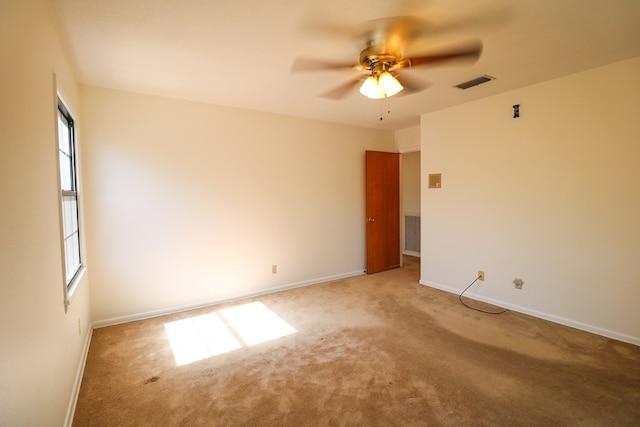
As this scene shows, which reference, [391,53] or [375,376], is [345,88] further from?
[375,376]

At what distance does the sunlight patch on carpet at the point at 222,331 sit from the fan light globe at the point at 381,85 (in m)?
2.32

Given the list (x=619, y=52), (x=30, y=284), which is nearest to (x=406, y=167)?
(x=619, y=52)

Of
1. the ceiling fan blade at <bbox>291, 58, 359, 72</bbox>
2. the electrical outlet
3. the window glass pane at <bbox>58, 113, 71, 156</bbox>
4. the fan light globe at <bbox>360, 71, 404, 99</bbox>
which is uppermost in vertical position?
the ceiling fan blade at <bbox>291, 58, 359, 72</bbox>

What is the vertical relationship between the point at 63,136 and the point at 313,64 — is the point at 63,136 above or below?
below

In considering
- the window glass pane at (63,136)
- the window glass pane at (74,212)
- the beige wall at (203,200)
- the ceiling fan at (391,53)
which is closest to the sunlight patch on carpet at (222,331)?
the beige wall at (203,200)

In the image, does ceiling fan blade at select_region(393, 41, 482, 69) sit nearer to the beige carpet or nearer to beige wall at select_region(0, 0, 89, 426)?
beige wall at select_region(0, 0, 89, 426)

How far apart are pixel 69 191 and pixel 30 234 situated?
1.45m

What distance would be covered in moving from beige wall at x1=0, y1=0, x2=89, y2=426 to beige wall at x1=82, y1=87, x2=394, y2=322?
1.21m

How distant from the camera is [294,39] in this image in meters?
2.20

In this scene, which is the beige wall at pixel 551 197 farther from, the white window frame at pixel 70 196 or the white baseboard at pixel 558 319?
the white window frame at pixel 70 196

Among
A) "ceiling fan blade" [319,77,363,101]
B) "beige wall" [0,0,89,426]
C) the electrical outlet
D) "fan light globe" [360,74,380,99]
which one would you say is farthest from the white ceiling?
the electrical outlet

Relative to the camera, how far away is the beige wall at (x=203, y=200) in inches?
124

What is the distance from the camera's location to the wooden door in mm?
4996

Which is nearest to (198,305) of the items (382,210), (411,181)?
(382,210)
